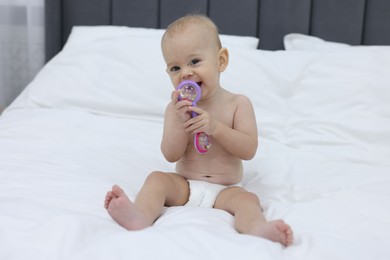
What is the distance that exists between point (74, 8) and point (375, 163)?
5.15 ft

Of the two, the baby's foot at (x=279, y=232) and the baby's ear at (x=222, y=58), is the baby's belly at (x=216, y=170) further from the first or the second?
the baby's foot at (x=279, y=232)

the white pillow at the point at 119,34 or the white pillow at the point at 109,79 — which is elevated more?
the white pillow at the point at 119,34

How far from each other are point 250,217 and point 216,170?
0.27 meters

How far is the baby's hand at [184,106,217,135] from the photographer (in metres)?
1.08

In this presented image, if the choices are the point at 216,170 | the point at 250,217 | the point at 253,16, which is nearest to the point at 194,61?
the point at 216,170

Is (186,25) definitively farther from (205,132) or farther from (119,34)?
(119,34)

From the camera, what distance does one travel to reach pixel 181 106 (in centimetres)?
109

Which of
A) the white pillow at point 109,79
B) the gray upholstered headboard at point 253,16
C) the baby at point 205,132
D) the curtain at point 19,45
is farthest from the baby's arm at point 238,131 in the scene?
the curtain at point 19,45

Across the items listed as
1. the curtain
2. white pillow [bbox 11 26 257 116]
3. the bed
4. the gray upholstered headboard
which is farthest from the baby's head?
the curtain

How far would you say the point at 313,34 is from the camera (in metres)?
2.07

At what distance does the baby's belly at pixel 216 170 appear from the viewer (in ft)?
3.95

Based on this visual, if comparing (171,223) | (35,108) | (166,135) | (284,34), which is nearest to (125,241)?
(171,223)

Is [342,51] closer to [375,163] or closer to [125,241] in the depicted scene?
[375,163]

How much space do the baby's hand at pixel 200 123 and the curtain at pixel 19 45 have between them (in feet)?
4.90
